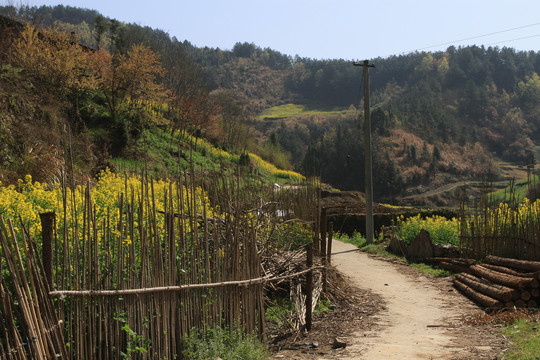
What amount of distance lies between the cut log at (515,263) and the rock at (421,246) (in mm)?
3128

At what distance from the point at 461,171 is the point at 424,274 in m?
65.5

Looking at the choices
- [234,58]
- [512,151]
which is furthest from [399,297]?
[234,58]

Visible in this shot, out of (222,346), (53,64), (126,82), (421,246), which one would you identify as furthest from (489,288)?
(126,82)

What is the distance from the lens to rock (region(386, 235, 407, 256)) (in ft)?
51.9

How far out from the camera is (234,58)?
176 meters

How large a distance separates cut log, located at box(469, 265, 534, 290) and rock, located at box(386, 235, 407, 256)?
15.1 ft

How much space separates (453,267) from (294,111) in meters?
131

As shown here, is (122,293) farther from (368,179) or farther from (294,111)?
(294,111)

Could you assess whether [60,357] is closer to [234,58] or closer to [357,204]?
[357,204]

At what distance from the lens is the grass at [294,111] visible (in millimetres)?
134000

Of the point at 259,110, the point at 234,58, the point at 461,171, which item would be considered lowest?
the point at 461,171

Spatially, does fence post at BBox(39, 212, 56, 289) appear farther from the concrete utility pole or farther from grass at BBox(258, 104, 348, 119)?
grass at BBox(258, 104, 348, 119)

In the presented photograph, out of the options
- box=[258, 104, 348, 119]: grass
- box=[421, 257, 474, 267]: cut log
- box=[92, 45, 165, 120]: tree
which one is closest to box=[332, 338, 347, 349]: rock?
box=[421, 257, 474, 267]: cut log

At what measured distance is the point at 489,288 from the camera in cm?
938
